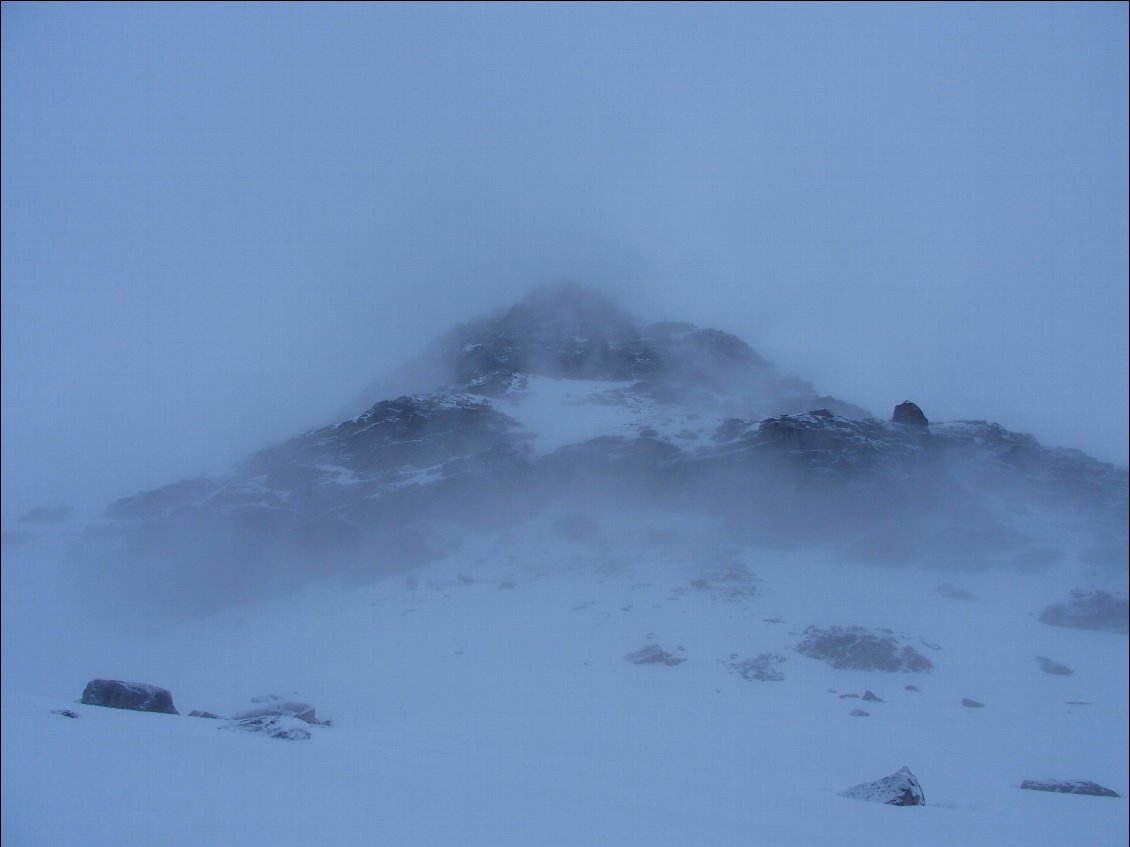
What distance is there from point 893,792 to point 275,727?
949cm

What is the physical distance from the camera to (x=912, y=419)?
163 ft

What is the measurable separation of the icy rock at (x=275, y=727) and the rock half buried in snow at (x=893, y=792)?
854 cm

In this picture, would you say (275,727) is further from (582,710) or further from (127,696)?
(582,710)

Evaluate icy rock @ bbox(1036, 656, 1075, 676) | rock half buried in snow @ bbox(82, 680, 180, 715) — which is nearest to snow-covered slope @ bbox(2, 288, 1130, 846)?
icy rock @ bbox(1036, 656, 1075, 676)

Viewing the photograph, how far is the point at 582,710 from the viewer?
1956 centimetres

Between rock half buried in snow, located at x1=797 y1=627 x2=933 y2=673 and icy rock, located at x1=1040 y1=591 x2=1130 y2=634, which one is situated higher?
icy rock, located at x1=1040 y1=591 x2=1130 y2=634

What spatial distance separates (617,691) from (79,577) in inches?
1741

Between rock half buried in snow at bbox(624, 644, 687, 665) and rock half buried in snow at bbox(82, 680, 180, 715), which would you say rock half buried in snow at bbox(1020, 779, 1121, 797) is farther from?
→ rock half buried in snow at bbox(82, 680, 180, 715)

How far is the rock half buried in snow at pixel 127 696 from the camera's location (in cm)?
1286

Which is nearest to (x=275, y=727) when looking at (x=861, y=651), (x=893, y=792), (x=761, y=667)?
(x=893, y=792)

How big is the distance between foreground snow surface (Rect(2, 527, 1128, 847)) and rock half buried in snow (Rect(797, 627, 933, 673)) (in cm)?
67

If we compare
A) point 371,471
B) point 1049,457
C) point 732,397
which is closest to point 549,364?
point 732,397

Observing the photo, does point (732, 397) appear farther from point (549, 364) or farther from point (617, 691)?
point (617, 691)

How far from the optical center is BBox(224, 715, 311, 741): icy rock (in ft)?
31.7
